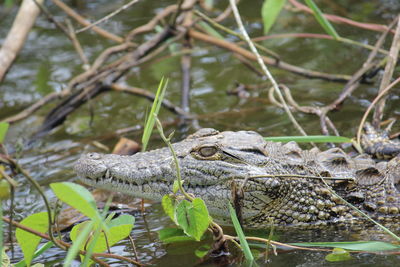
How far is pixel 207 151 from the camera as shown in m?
3.37

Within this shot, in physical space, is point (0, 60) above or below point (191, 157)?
above

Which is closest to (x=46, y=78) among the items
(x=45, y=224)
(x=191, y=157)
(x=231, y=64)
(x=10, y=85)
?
(x=10, y=85)

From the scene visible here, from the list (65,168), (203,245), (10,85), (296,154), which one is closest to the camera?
(203,245)

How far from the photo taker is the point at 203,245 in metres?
3.24

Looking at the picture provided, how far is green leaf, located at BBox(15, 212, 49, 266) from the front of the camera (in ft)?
8.09

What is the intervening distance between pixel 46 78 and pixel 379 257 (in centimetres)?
452

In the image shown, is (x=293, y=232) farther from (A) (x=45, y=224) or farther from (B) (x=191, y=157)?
(A) (x=45, y=224)

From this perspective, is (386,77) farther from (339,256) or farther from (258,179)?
(339,256)

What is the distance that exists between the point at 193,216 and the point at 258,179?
0.78 metres

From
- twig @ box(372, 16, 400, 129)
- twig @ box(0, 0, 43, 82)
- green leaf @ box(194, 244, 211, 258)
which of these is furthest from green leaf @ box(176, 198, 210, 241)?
twig @ box(0, 0, 43, 82)

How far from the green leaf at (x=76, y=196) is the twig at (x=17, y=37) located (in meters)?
3.26

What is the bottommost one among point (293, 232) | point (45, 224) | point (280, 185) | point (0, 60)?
point (293, 232)

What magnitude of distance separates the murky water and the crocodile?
0.51 feet

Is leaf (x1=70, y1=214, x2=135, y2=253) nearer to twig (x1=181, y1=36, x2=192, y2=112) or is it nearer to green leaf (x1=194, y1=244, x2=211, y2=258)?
green leaf (x1=194, y1=244, x2=211, y2=258)
